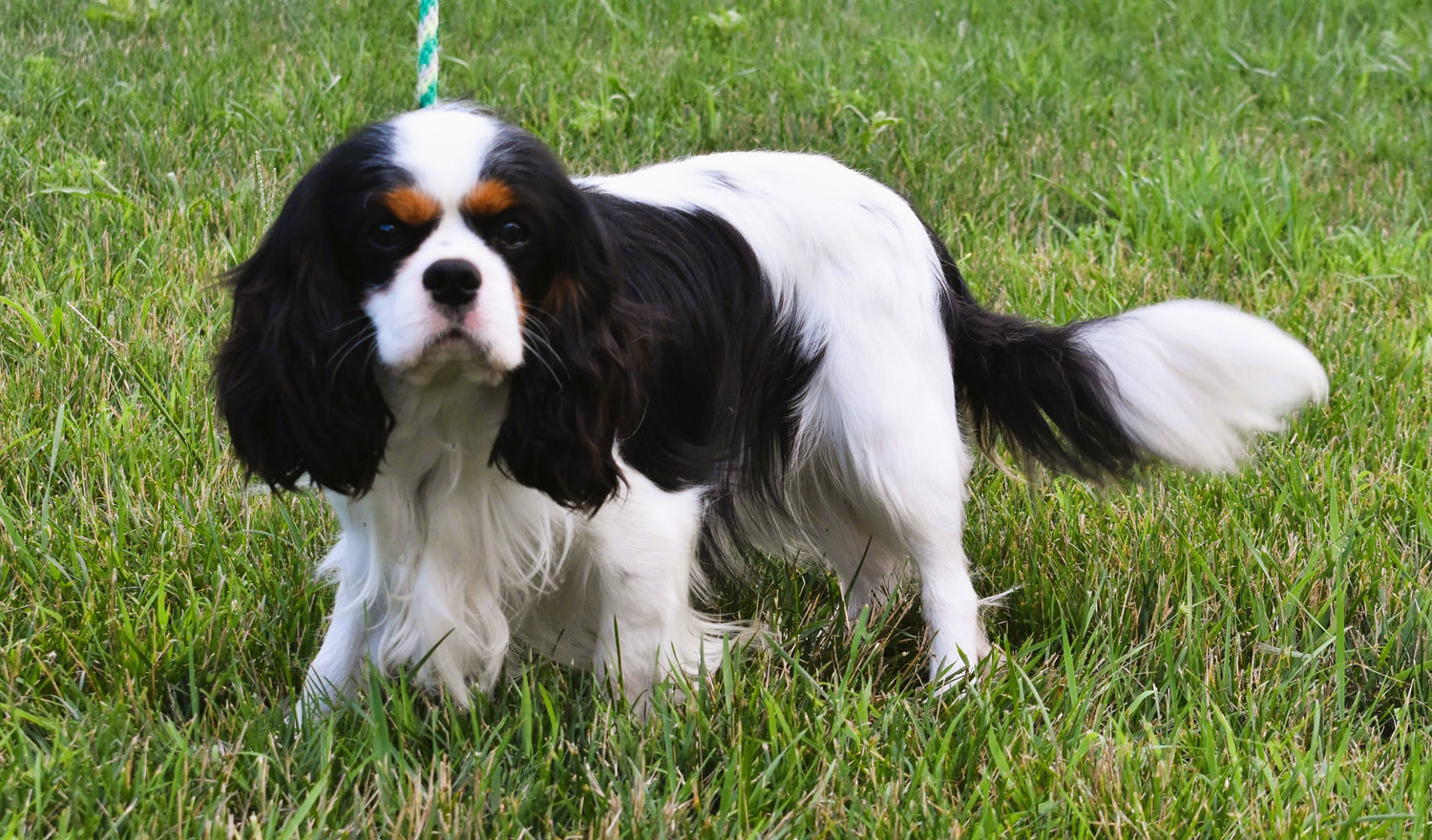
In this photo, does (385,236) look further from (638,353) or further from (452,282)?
(638,353)

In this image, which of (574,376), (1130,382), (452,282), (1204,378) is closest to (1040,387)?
(1130,382)

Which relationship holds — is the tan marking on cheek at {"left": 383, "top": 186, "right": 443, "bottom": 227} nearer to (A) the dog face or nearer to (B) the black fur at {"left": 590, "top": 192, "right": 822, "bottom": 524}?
(A) the dog face

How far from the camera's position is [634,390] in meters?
2.08

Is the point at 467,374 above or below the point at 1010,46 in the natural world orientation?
above

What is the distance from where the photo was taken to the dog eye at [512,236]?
1.84m

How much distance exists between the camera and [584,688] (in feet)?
7.70

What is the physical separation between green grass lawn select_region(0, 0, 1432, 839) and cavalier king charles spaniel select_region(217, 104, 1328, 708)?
0.14 meters

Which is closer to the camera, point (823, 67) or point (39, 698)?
point (39, 698)

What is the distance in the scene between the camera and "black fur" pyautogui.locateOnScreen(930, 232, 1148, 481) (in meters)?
2.63

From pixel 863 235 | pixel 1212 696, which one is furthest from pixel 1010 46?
pixel 1212 696

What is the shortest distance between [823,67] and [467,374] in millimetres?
3611

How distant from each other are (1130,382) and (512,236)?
1.25m

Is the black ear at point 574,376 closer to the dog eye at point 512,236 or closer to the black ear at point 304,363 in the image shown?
the dog eye at point 512,236

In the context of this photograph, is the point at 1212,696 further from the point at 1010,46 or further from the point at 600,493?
the point at 1010,46
